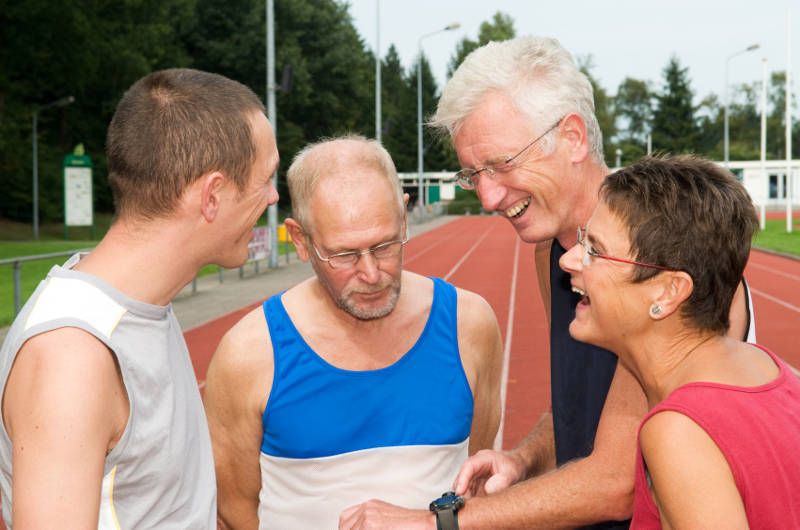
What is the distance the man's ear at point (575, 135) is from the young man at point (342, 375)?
50 centimetres

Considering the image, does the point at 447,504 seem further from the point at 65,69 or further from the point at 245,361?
the point at 65,69

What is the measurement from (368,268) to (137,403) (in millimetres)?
961

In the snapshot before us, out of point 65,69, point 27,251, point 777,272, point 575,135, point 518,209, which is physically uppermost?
point 65,69

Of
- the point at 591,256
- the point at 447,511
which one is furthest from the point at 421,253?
the point at 591,256

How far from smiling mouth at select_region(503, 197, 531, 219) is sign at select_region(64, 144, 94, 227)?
27310 millimetres

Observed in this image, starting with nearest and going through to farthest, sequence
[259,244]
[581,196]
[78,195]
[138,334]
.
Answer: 1. [138,334]
2. [581,196]
3. [259,244]
4. [78,195]

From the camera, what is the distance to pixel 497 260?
2352cm

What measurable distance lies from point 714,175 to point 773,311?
12673 mm

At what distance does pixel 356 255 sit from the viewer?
8.05 feet

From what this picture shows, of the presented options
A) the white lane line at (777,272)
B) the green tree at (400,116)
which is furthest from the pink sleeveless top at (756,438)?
the green tree at (400,116)

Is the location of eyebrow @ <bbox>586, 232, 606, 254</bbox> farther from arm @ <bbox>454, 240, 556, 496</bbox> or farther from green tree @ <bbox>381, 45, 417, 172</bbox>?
green tree @ <bbox>381, 45, 417, 172</bbox>

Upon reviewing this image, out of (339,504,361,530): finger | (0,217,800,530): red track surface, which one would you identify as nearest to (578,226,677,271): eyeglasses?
(0,217,800,530): red track surface

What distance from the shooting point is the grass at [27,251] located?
10284 mm

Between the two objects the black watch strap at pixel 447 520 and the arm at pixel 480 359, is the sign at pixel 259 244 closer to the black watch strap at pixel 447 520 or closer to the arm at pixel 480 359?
the arm at pixel 480 359
